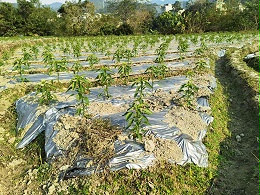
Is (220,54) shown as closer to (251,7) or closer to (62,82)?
(62,82)

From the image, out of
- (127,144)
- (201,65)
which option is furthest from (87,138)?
(201,65)

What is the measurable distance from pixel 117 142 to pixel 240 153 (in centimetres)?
244

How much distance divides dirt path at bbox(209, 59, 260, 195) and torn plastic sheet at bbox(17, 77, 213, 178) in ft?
1.45

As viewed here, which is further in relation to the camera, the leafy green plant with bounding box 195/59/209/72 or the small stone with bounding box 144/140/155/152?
the leafy green plant with bounding box 195/59/209/72

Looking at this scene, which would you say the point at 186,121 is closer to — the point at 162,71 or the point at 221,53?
the point at 162,71

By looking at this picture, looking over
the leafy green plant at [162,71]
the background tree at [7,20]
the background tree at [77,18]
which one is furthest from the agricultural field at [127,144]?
the background tree at [7,20]

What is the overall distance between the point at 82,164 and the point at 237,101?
5109mm

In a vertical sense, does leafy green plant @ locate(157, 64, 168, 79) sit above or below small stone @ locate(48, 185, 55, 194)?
above

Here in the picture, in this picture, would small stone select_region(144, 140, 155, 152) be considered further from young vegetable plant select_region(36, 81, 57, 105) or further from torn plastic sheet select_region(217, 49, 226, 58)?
torn plastic sheet select_region(217, 49, 226, 58)

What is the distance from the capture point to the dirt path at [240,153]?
385 cm

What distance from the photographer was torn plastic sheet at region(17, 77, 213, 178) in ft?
12.6

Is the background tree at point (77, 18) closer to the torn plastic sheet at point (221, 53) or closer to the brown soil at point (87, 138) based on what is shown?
the torn plastic sheet at point (221, 53)

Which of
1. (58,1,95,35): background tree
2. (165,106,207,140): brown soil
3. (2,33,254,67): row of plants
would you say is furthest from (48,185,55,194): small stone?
(58,1,95,35): background tree

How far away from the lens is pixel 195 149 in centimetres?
426
